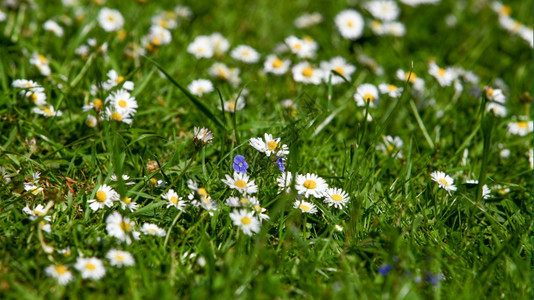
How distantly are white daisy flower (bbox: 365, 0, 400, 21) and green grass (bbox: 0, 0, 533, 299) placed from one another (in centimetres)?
52

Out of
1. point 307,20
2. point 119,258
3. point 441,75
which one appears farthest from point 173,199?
point 307,20

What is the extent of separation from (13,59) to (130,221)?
1.56 metres

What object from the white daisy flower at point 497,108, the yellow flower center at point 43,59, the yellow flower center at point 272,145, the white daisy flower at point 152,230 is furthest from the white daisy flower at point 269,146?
the white daisy flower at point 497,108

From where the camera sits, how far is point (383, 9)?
172 inches

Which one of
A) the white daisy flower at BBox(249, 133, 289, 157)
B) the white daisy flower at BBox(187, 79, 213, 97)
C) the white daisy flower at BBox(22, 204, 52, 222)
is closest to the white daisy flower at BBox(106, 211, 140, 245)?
the white daisy flower at BBox(22, 204, 52, 222)

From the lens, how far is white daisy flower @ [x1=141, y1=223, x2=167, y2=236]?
2021 millimetres

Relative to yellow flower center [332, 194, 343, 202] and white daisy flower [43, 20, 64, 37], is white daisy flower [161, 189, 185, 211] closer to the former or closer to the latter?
Answer: yellow flower center [332, 194, 343, 202]

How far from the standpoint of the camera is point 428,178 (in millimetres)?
2500

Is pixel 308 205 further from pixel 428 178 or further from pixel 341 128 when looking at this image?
pixel 341 128

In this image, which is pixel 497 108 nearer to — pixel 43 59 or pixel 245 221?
pixel 245 221

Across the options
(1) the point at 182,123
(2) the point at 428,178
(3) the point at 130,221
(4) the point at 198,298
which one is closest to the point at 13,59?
(1) the point at 182,123

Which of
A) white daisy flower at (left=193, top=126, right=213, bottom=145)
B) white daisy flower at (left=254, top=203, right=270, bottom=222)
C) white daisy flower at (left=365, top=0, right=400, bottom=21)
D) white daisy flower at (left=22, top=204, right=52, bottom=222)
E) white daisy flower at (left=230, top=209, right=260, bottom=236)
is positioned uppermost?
white daisy flower at (left=365, top=0, right=400, bottom=21)

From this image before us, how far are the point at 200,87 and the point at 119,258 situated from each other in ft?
4.88

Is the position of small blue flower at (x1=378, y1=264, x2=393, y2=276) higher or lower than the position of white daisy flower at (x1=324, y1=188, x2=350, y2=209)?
lower
